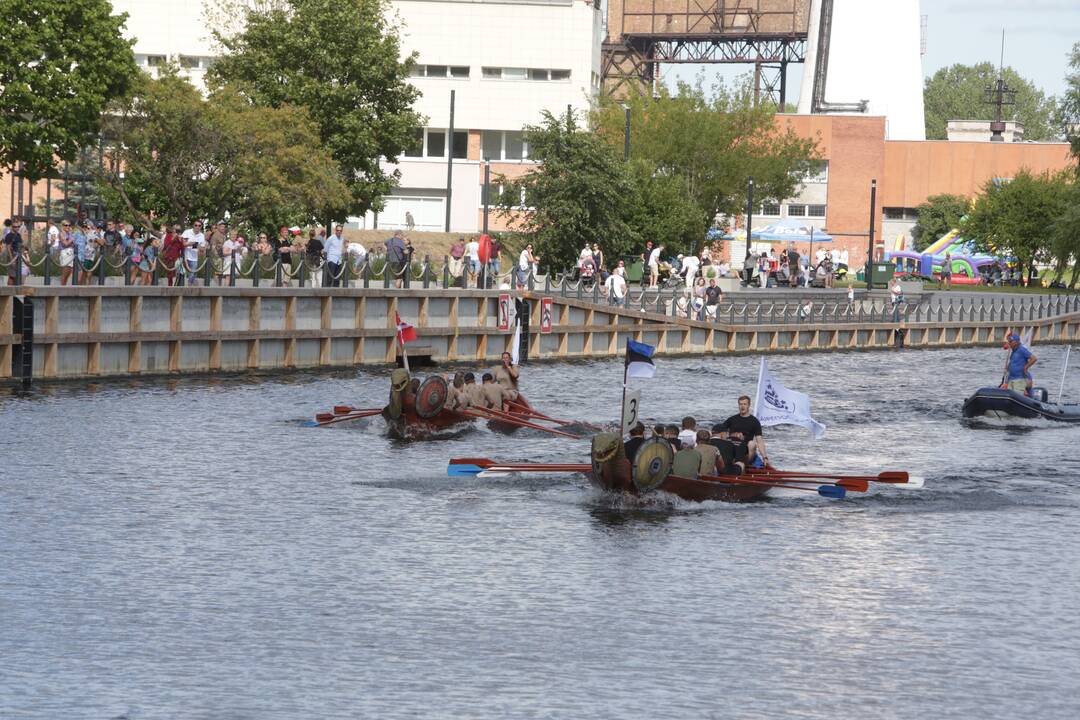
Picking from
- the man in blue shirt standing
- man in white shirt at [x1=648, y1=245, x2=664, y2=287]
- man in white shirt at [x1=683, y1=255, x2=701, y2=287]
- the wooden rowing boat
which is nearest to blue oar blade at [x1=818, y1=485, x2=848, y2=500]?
the wooden rowing boat

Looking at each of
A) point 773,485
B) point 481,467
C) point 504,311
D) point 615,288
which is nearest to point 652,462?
point 773,485

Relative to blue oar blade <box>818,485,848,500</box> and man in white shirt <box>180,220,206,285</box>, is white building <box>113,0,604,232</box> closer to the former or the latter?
man in white shirt <box>180,220,206,285</box>

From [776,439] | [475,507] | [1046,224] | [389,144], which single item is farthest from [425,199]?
[475,507]

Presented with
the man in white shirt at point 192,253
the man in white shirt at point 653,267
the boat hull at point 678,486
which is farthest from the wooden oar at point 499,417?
the man in white shirt at point 653,267

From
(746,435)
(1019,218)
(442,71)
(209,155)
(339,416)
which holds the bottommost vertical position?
(339,416)

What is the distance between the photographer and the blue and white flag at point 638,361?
2947 centimetres

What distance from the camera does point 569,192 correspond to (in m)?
76.4

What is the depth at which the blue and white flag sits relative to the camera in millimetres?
29469

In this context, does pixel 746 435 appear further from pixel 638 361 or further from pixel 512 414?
pixel 512 414

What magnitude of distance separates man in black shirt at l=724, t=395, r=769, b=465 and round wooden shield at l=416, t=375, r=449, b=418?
8.65m

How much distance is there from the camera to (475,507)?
30.0 metres

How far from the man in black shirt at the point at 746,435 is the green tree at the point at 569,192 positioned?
4483cm

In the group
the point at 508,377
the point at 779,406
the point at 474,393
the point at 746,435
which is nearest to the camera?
the point at 746,435

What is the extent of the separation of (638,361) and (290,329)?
24954 millimetres
